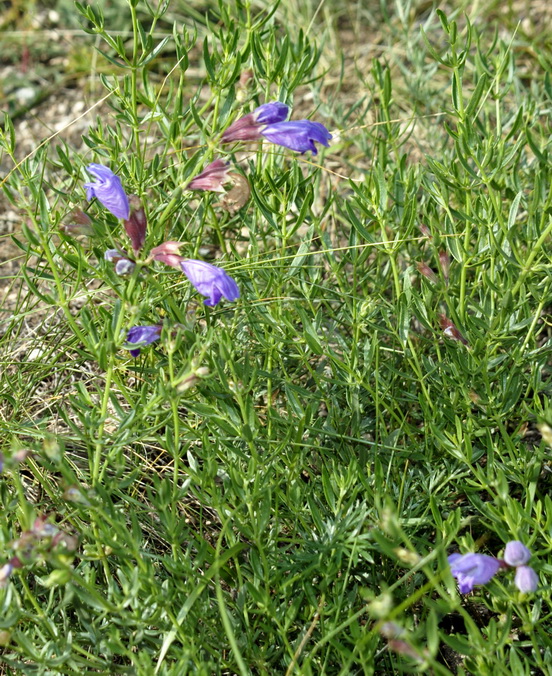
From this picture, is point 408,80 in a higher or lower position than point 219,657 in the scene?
higher

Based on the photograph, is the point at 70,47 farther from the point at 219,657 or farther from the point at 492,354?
the point at 219,657

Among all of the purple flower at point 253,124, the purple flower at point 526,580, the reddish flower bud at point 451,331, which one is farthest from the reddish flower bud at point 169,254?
the purple flower at point 526,580

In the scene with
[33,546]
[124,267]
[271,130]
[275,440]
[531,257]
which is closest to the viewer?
[33,546]

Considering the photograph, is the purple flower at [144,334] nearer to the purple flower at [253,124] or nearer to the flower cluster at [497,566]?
the purple flower at [253,124]

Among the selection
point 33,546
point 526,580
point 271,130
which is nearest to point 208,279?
point 271,130

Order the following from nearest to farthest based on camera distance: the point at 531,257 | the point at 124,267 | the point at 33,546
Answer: the point at 33,546, the point at 124,267, the point at 531,257

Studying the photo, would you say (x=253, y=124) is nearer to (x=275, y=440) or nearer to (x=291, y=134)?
(x=291, y=134)

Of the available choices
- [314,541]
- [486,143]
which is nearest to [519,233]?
[486,143]
